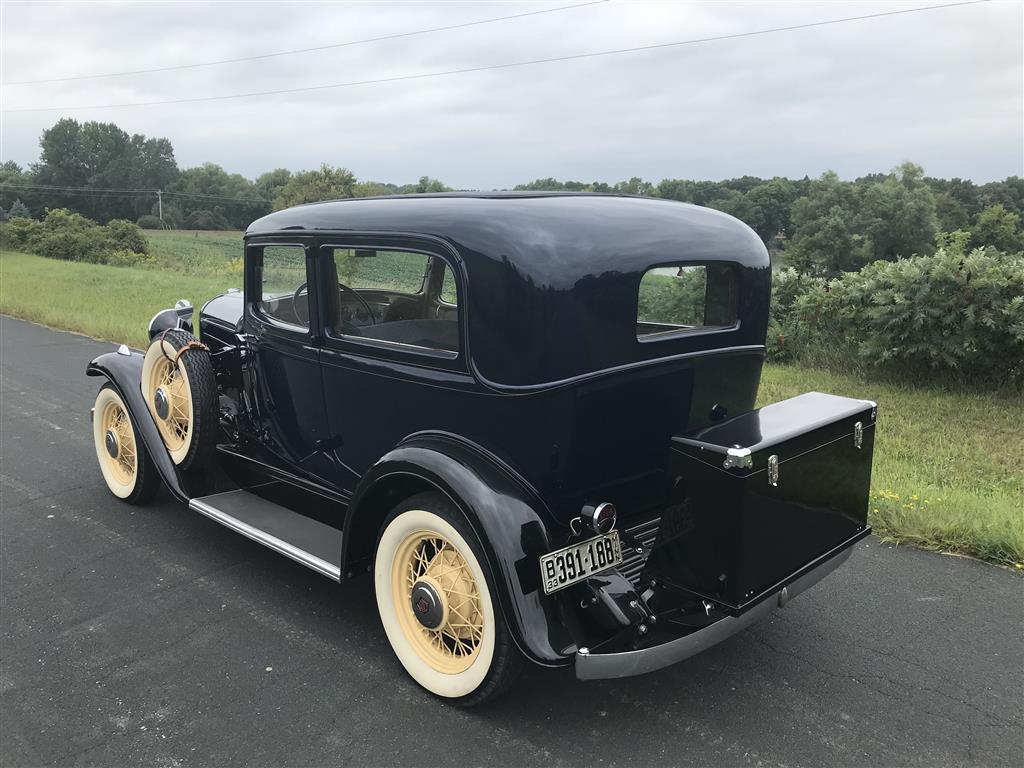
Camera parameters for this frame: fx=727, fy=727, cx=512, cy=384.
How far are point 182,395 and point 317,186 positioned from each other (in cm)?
6125

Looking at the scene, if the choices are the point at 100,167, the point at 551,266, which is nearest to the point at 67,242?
the point at 551,266

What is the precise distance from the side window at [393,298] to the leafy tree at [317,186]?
59209mm

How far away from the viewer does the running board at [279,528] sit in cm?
313

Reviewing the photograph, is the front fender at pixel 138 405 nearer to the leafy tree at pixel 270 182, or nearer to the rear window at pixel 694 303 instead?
the rear window at pixel 694 303

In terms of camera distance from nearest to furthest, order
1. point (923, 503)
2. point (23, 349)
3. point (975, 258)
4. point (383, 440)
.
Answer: point (383, 440), point (923, 503), point (975, 258), point (23, 349)

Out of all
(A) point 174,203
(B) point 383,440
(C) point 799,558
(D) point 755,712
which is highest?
(A) point 174,203

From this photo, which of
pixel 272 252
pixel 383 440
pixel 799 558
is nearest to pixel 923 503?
pixel 799 558

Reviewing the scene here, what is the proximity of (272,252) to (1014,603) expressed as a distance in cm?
391

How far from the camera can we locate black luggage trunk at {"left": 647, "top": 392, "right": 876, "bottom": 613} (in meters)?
2.38

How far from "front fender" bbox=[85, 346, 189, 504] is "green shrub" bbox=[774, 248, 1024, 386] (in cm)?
666

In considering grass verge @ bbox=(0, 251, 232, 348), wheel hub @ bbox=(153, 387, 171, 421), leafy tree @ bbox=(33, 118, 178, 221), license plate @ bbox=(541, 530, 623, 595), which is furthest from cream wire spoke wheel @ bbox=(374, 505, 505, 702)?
leafy tree @ bbox=(33, 118, 178, 221)

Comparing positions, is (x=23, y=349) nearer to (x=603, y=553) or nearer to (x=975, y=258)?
(x=603, y=553)

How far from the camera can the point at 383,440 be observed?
312 centimetres

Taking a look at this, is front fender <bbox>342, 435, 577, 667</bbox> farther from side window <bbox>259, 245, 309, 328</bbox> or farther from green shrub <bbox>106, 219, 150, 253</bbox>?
green shrub <bbox>106, 219, 150, 253</bbox>
